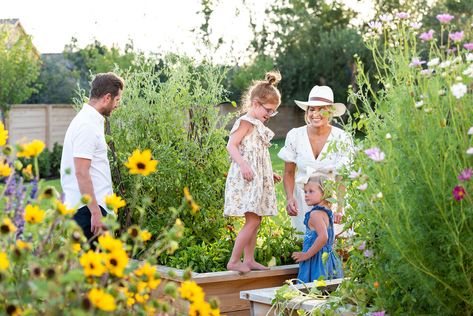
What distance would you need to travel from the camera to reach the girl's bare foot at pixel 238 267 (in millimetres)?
5342

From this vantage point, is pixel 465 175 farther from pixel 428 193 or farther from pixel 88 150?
pixel 88 150

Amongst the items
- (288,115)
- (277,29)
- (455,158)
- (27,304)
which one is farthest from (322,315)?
(277,29)

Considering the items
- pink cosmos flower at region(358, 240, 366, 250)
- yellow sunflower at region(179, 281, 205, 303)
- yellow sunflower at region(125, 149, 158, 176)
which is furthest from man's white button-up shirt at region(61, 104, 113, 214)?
yellow sunflower at region(179, 281, 205, 303)

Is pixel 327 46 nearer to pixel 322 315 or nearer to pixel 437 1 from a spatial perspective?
pixel 437 1

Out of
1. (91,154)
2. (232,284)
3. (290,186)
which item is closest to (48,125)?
(290,186)

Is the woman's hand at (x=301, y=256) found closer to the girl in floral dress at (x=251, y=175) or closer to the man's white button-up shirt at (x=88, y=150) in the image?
the girl in floral dress at (x=251, y=175)

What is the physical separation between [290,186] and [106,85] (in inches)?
64.0

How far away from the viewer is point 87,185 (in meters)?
4.62

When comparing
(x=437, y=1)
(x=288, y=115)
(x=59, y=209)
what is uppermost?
(x=437, y=1)

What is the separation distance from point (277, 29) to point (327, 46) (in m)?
4.74

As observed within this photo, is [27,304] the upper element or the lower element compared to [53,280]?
lower

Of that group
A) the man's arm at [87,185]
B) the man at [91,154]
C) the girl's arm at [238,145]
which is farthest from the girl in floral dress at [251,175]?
the man's arm at [87,185]

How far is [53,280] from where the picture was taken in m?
1.95

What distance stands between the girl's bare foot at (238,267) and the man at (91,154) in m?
0.96
